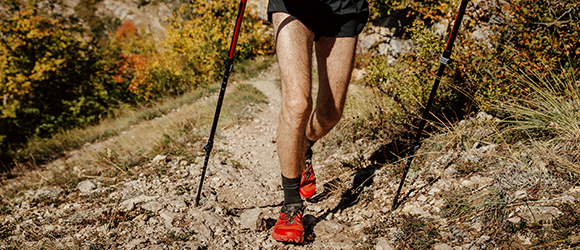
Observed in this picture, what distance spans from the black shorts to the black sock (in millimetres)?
1075

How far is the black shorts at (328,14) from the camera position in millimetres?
2082

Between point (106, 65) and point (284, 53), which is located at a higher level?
point (284, 53)

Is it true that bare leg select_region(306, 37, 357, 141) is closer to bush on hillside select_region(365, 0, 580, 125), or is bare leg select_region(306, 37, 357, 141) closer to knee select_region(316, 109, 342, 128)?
knee select_region(316, 109, 342, 128)

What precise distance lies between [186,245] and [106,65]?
11.6m

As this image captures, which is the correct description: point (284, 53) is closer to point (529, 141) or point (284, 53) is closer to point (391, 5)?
point (529, 141)

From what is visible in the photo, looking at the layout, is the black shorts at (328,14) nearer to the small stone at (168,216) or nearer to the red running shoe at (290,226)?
the red running shoe at (290,226)

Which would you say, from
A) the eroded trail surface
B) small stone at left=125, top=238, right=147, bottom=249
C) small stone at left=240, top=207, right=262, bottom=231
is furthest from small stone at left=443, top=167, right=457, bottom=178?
small stone at left=125, top=238, right=147, bottom=249

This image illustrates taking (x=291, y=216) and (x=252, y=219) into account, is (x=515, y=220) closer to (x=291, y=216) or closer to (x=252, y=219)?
(x=291, y=216)

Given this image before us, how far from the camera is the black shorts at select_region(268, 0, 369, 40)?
2.08 m

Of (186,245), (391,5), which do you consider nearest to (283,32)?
(186,245)

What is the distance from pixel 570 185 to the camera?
201 centimetres

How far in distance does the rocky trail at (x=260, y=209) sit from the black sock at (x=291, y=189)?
0.34 meters

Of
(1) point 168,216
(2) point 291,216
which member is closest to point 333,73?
(2) point 291,216

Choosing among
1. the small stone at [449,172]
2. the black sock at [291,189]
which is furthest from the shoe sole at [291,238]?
the small stone at [449,172]
